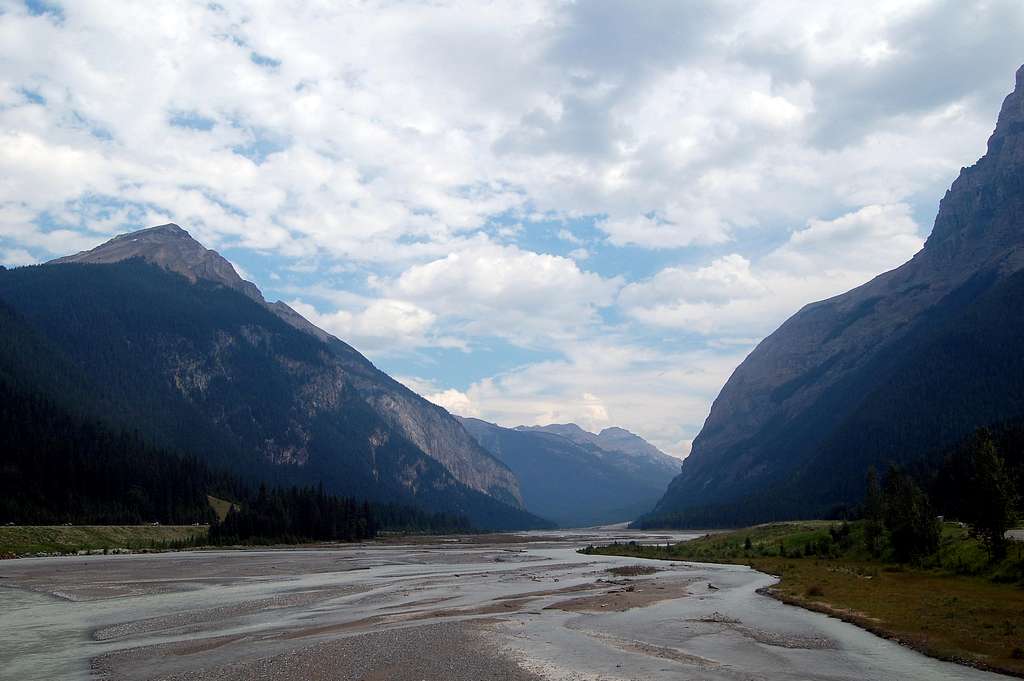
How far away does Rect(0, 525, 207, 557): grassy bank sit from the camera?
9881cm

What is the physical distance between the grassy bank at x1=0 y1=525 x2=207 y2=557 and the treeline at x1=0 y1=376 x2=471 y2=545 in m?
8.09

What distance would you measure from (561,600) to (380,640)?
2159 cm

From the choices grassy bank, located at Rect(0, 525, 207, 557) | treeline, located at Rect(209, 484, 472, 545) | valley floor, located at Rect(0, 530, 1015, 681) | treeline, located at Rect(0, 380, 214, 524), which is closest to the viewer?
valley floor, located at Rect(0, 530, 1015, 681)

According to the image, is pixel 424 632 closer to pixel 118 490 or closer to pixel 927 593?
pixel 927 593

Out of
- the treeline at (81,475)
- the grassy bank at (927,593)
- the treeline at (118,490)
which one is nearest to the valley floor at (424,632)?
the grassy bank at (927,593)

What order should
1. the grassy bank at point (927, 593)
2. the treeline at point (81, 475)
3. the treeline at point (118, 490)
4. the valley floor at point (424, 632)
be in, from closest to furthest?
the valley floor at point (424, 632)
the grassy bank at point (927, 593)
the treeline at point (81, 475)
the treeline at point (118, 490)

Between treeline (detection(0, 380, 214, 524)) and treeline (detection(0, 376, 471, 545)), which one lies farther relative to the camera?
treeline (detection(0, 376, 471, 545))

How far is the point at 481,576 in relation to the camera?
74.8m

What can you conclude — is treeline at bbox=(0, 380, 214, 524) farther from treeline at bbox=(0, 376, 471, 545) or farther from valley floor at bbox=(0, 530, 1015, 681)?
valley floor at bbox=(0, 530, 1015, 681)

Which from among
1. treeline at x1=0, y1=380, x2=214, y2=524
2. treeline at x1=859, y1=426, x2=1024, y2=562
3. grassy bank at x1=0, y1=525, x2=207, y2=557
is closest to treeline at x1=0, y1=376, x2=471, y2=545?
treeline at x1=0, y1=380, x2=214, y2=524

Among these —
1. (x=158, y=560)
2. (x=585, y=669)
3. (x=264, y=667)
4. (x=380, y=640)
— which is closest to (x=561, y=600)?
(x=380, y=640)

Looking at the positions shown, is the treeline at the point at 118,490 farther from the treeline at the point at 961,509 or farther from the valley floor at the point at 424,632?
the treeline at the point at 961,509

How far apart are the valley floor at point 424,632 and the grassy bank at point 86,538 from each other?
41731 mm

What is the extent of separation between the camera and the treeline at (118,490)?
137 metres
